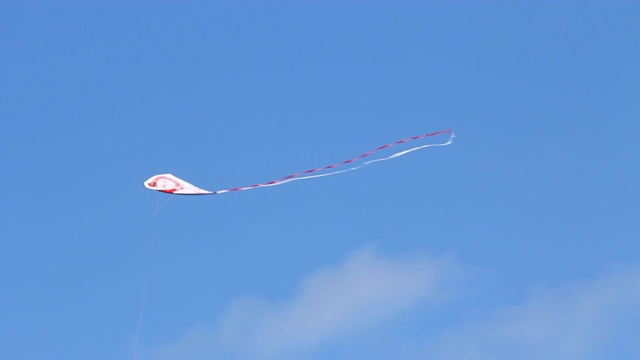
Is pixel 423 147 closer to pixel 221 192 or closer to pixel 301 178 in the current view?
pixel 301 178

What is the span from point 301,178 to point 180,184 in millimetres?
9663

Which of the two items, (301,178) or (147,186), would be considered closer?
(301,178)

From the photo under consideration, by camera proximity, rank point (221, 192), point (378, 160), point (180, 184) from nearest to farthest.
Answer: point (378, 160)
point (221, 192)
point (180, 184)

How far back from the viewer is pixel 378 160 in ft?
143

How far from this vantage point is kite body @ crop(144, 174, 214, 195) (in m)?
52.3

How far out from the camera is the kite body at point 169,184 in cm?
5234

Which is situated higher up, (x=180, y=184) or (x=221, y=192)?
(x=180, y=184)

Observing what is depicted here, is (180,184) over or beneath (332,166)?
over

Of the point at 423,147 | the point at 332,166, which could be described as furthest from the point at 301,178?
the point at 423,147

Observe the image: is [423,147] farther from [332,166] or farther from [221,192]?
[221,192]

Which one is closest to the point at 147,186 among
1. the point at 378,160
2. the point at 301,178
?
the point at 301,178

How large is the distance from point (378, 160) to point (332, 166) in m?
2.80

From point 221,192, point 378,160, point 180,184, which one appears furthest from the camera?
point 180,184

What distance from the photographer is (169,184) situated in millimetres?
52812
